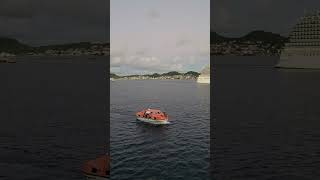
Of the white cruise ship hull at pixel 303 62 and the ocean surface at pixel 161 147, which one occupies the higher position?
the white cruise ship hull at pixel 303 62

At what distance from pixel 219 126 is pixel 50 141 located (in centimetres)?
1901

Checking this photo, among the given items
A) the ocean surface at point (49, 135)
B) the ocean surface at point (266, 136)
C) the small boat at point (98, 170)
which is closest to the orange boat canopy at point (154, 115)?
the ocean surface at point (49, 135)

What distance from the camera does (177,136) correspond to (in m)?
49.9

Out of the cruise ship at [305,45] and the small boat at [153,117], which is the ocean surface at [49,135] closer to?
the small boat at [153,117]

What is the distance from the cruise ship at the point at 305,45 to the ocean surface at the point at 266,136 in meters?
70.9

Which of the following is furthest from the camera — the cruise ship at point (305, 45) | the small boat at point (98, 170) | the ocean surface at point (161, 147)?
the cruise ship at point (305, 45)

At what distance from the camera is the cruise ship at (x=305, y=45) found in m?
148

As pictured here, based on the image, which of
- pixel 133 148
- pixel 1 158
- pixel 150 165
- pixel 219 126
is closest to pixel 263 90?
pixel 219 126

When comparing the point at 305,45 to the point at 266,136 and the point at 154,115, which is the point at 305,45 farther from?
the point at 266,136

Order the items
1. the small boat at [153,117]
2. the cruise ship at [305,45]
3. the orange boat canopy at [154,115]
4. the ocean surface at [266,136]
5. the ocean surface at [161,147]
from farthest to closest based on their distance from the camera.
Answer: the cruise ship at [305,45]
the orange boat canopy at [154,115]
the small boat at [153,117]
the ocean surface at [161,147]
the ocean surface at [266,136]

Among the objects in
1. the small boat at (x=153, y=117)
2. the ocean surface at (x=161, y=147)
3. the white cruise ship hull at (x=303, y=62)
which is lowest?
the ocean surface at (x=161, y=147)

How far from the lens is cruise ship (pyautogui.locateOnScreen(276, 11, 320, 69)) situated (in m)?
148

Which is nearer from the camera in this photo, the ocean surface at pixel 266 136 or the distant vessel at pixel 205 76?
the ocean surface at pixel 266 136

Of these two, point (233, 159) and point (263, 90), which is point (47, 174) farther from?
point (263, 90)
